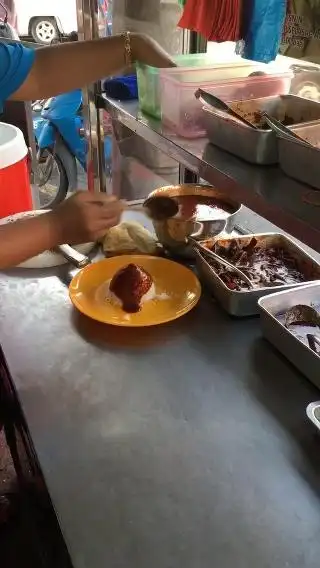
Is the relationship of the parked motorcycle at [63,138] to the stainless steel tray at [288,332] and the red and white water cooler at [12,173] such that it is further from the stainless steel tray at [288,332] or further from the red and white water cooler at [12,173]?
the stainless steel tray at [288,332]

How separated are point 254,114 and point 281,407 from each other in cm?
60

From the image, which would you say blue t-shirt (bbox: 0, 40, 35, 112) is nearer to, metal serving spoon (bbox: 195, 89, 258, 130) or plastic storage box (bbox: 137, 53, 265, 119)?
plastic storage box (bbox: 137, 53, 265, 119)

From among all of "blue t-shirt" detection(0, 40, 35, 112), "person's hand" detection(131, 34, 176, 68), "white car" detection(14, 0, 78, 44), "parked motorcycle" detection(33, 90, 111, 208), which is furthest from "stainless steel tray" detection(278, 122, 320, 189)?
"white car" detection(14, 0, 78, 44)

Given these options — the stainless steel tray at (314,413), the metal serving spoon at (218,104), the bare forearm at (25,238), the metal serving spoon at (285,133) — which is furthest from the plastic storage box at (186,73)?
the stainless steel tray at (314,413)

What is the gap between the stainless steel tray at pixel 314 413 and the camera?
88 centimetres

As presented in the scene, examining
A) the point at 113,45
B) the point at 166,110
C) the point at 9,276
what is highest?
the point at 113,45

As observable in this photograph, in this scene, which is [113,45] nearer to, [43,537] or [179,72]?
[179,72]

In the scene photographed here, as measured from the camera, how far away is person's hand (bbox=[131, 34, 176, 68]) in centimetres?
139

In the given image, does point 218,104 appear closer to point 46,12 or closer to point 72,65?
point 72,65

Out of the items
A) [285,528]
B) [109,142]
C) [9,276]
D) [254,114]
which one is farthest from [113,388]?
[109,142]

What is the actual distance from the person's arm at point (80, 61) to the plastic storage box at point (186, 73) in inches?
1.7

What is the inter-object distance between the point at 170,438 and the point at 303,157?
518 mm

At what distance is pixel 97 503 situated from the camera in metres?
0.79

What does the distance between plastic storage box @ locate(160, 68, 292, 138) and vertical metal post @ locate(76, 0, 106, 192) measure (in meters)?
0.50
